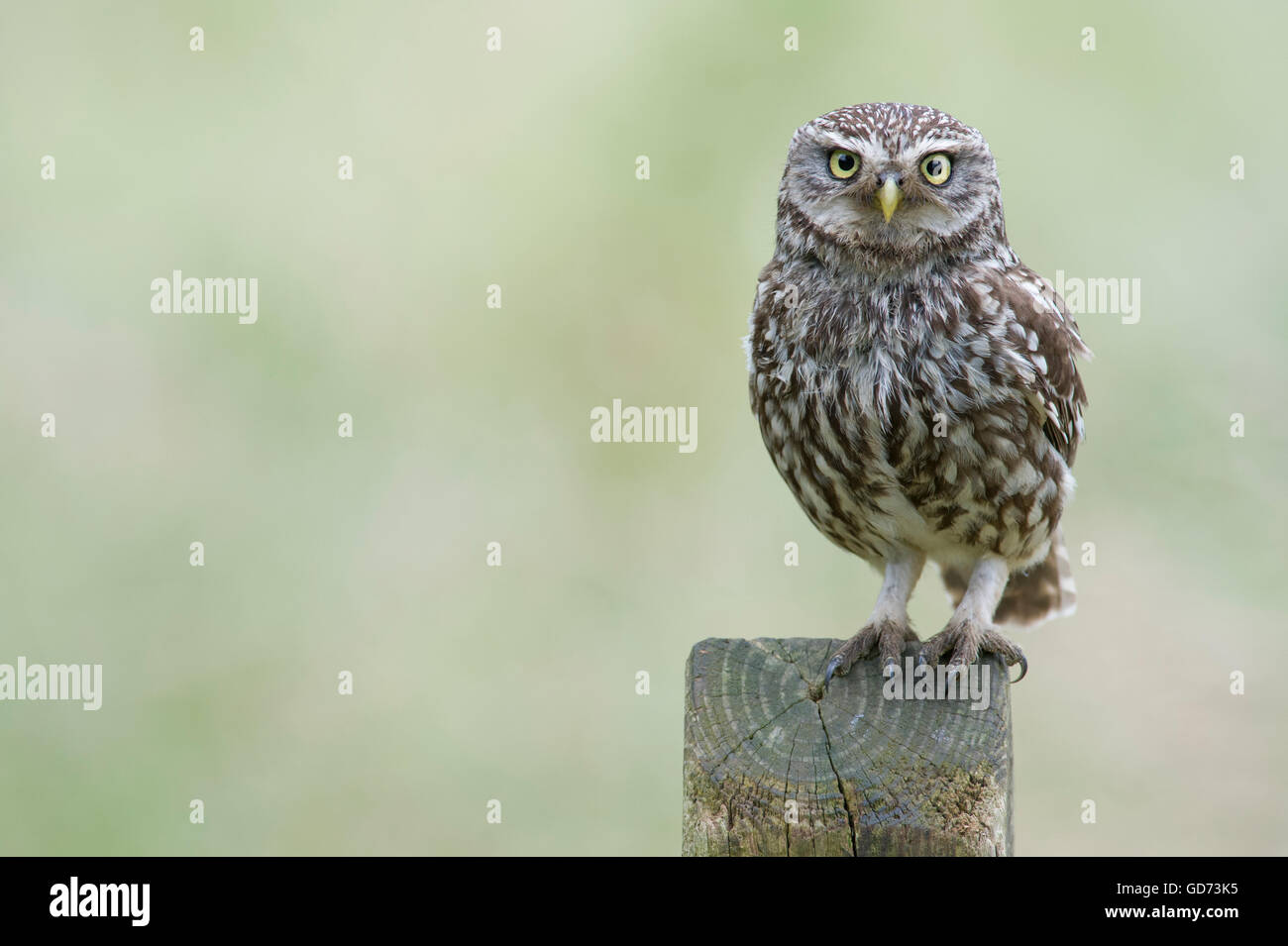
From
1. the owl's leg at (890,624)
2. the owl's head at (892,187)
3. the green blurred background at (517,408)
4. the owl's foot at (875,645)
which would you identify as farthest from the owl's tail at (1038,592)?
the green blurred background at (517,408)

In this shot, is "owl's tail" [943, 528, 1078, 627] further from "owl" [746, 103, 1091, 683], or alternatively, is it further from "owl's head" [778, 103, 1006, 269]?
"owl's head" [778, 103, 1006, 269]

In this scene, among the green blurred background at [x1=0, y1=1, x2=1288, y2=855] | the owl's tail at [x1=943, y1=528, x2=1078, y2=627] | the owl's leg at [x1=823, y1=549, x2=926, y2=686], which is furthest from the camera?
the green blurred background at [x1=0, y1=1, x2=1288, y2=855]

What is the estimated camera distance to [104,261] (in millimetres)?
8852

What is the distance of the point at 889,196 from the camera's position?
4.55m

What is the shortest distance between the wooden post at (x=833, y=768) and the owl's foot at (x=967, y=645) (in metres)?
1.11

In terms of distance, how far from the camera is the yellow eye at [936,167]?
467cm

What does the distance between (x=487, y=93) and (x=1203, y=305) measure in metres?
4.14

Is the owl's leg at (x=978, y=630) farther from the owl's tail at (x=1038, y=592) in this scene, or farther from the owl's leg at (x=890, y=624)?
the owl's tail at (x=1038, y=592)

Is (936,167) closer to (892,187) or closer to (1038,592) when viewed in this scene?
(892,187)

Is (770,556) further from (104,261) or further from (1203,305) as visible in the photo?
(104,261)

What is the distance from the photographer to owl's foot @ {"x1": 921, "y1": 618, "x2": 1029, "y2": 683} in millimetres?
4730

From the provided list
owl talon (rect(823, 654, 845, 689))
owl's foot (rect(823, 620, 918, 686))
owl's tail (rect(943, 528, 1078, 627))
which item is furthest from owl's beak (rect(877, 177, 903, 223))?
owl's tail (rect(943, 528, 1078, 627))

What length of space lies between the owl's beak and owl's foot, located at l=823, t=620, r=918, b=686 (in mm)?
1194

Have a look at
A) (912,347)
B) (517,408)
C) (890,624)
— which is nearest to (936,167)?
(912,347)
